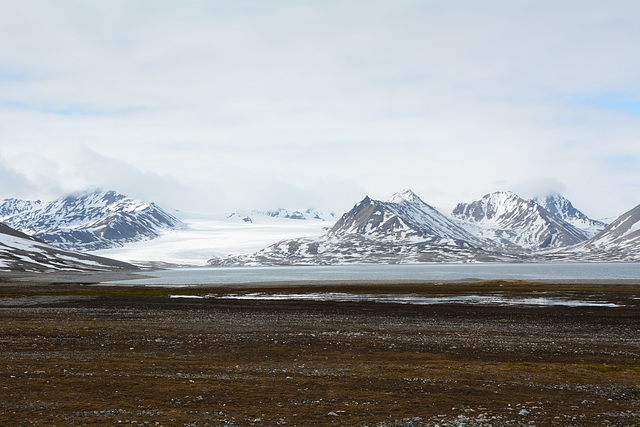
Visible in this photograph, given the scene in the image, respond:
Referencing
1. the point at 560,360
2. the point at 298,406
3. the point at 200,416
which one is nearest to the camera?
the point at 200,416

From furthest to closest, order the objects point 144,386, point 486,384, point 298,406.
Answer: point 486,384 < point 144,386 < point 298,406

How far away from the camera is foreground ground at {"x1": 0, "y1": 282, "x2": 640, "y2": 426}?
17.3 meters

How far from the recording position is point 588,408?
1866 centimetres

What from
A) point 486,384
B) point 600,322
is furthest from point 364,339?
point 600,322

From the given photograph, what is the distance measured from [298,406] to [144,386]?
21.7ft

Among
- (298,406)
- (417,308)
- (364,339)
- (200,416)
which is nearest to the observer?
(200,416)

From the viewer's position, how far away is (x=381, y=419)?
16.9 meters

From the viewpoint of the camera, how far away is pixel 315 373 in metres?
24.6

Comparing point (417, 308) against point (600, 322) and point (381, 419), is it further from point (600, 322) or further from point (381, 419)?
point (381, 419)

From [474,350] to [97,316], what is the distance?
37.4 metres

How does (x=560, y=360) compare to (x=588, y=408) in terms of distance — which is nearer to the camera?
(x=588, y=408)

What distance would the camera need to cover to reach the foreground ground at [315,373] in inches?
683

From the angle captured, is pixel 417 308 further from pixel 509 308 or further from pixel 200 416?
pixel 200 416

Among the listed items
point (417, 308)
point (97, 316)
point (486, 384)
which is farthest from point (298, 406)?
point (417, 308)
